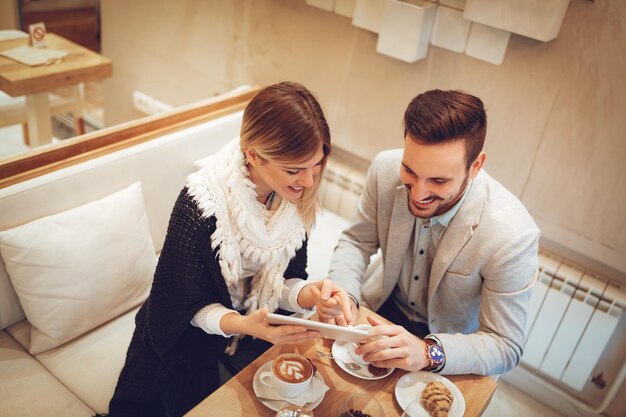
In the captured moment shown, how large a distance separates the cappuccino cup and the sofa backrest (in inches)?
43.3

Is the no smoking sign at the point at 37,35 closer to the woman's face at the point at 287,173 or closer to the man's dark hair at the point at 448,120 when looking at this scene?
the woman's face at the point at 287,173

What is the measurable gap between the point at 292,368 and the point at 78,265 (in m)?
1.00

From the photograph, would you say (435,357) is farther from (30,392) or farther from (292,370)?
(30,392)

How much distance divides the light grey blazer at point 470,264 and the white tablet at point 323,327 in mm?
361

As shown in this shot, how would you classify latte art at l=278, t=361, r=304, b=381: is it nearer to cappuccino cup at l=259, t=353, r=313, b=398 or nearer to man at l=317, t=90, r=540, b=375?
cappuccino cup at l=259, t=353, r=313, b=398

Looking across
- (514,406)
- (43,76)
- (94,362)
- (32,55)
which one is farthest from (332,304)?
(32,55)

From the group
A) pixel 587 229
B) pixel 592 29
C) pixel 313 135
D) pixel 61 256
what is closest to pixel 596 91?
pixel 592 29

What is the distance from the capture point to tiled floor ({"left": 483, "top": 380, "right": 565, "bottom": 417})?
106 inches

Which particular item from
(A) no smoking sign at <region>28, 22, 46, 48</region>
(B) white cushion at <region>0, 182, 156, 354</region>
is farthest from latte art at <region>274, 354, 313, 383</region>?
(A) no smoking sign at <region>28, 22, 46, 48</region>

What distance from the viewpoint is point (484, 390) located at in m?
1.54

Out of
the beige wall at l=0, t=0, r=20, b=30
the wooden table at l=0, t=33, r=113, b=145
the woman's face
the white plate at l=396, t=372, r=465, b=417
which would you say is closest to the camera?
the white plate at l=396, t=372, r=465, b=417

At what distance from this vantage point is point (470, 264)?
1.79 m

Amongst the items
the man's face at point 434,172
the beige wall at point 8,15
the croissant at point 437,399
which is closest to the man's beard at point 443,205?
the man's face at point 434,172

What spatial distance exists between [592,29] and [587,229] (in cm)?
86
